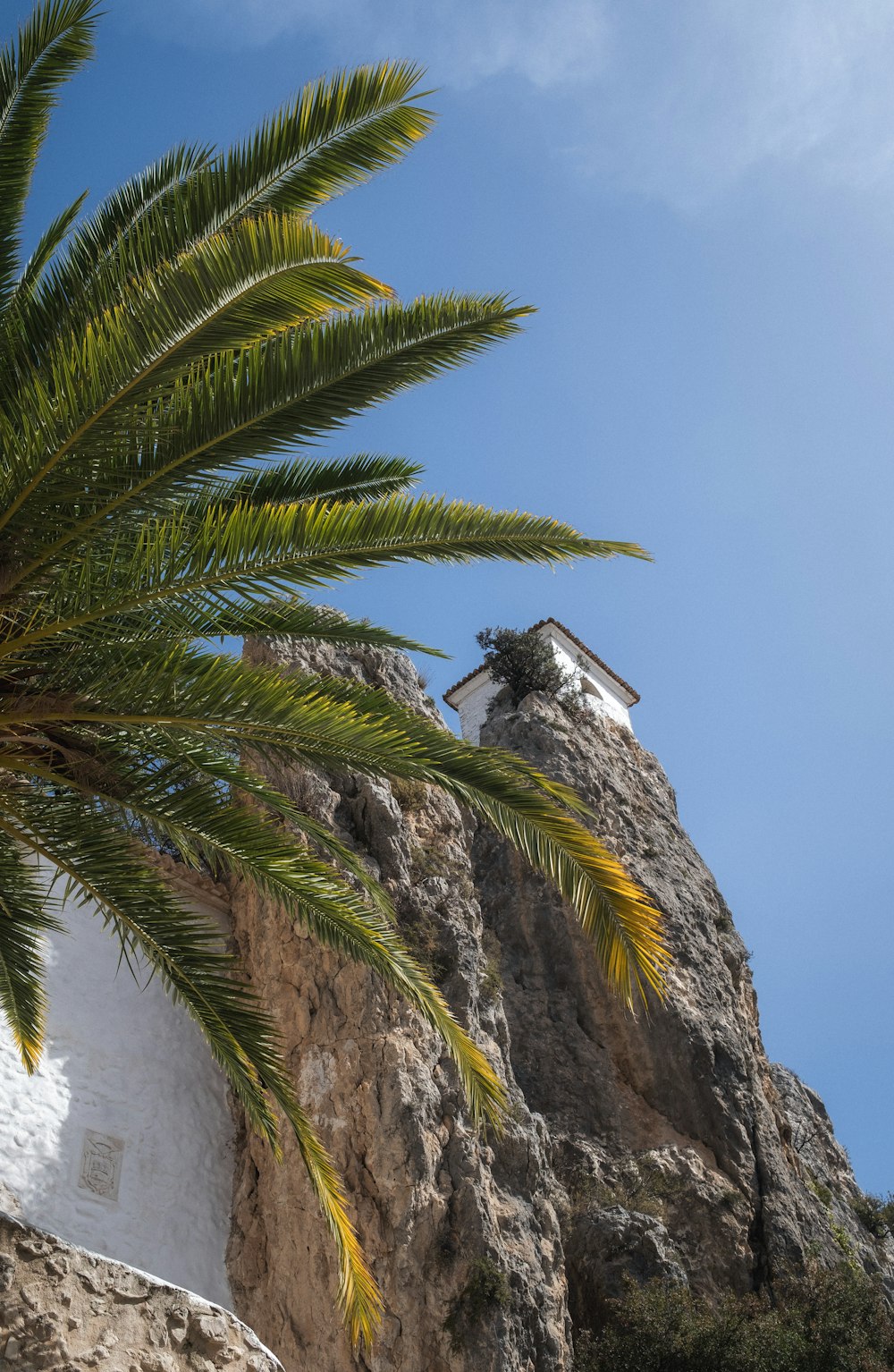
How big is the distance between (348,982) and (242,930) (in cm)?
165

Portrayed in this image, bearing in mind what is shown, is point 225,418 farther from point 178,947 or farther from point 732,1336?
point 732,1336

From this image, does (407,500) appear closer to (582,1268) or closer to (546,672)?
(582,1268)

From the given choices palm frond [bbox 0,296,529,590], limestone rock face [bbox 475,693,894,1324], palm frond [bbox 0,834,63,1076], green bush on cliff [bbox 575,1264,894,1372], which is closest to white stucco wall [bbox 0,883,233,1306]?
palm frond [bbox 0,834,63,1076]

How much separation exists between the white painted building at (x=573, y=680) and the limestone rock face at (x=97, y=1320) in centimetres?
1943

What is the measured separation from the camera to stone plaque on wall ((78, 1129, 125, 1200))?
9672mm

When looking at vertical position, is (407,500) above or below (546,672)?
below

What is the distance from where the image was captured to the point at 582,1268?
12.0 m

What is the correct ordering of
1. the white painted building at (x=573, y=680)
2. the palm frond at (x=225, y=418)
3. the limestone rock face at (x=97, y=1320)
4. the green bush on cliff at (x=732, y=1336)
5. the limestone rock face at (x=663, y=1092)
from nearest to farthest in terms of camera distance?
the limestone rock face at (x=97, y=1320) → the palm frond at (x=225, y=418) → the green bush on cliff at (x=732, y=1336) → the limestone rock face at (x=663, y=1092) → the white painted building at (x=573, y=680)

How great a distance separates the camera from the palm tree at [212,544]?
583cm

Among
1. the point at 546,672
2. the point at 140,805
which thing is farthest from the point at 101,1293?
the point at 546,672

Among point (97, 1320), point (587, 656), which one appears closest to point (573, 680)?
point (587, 656)

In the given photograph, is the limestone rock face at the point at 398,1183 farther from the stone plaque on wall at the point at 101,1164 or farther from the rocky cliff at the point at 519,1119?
the stone plaque on wall at the point at 101,1164

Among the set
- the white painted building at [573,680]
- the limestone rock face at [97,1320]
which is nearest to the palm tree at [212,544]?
the limestone rock face at [97,1320]

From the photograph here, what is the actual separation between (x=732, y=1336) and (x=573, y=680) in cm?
1474
